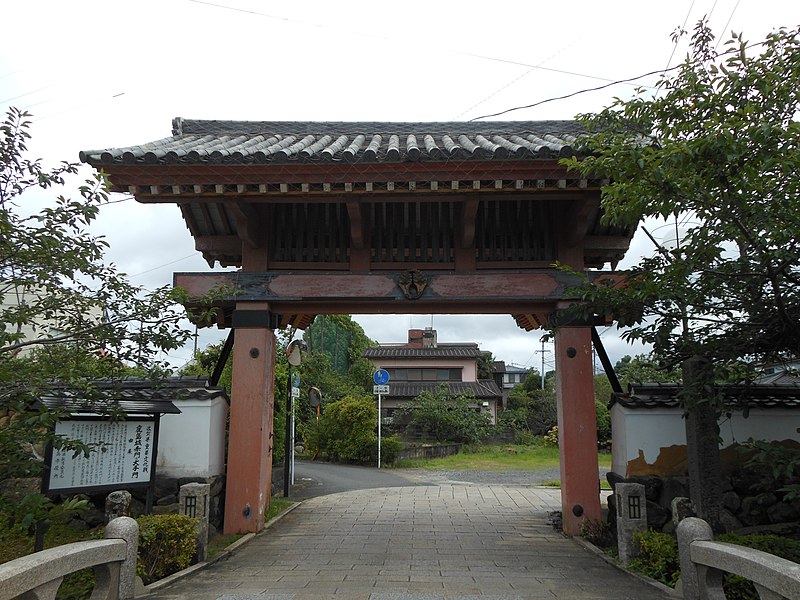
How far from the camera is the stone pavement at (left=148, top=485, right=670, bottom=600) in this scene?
18.7 feet

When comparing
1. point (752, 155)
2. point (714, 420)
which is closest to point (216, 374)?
point (714, 420)

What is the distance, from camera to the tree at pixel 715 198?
4.72m

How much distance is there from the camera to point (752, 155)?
4.66 meters

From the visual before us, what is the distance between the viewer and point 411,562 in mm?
7012

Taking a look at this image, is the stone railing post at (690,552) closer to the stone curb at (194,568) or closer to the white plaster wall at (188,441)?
the stone curb at (194,568)

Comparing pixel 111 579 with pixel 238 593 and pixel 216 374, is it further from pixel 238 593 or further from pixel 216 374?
pixel 216 374

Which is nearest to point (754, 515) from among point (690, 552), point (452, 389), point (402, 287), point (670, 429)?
point (670, 429)

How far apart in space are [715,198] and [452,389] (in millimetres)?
34028

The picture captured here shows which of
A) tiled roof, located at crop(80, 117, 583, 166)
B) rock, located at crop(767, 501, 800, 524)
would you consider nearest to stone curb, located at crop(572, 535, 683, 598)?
rock, located at crop(767, 501, 800, 524)

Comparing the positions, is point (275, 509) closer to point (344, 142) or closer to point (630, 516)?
point (630, 516)

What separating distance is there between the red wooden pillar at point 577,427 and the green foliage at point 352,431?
15.6m

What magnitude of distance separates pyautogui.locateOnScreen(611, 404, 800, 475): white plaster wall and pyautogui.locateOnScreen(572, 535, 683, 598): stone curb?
1074 millimetres

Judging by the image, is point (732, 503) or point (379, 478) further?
point (379, 478)

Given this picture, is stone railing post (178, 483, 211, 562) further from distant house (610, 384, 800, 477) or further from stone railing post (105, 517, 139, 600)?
distant house (610, 384, 800, 477)
